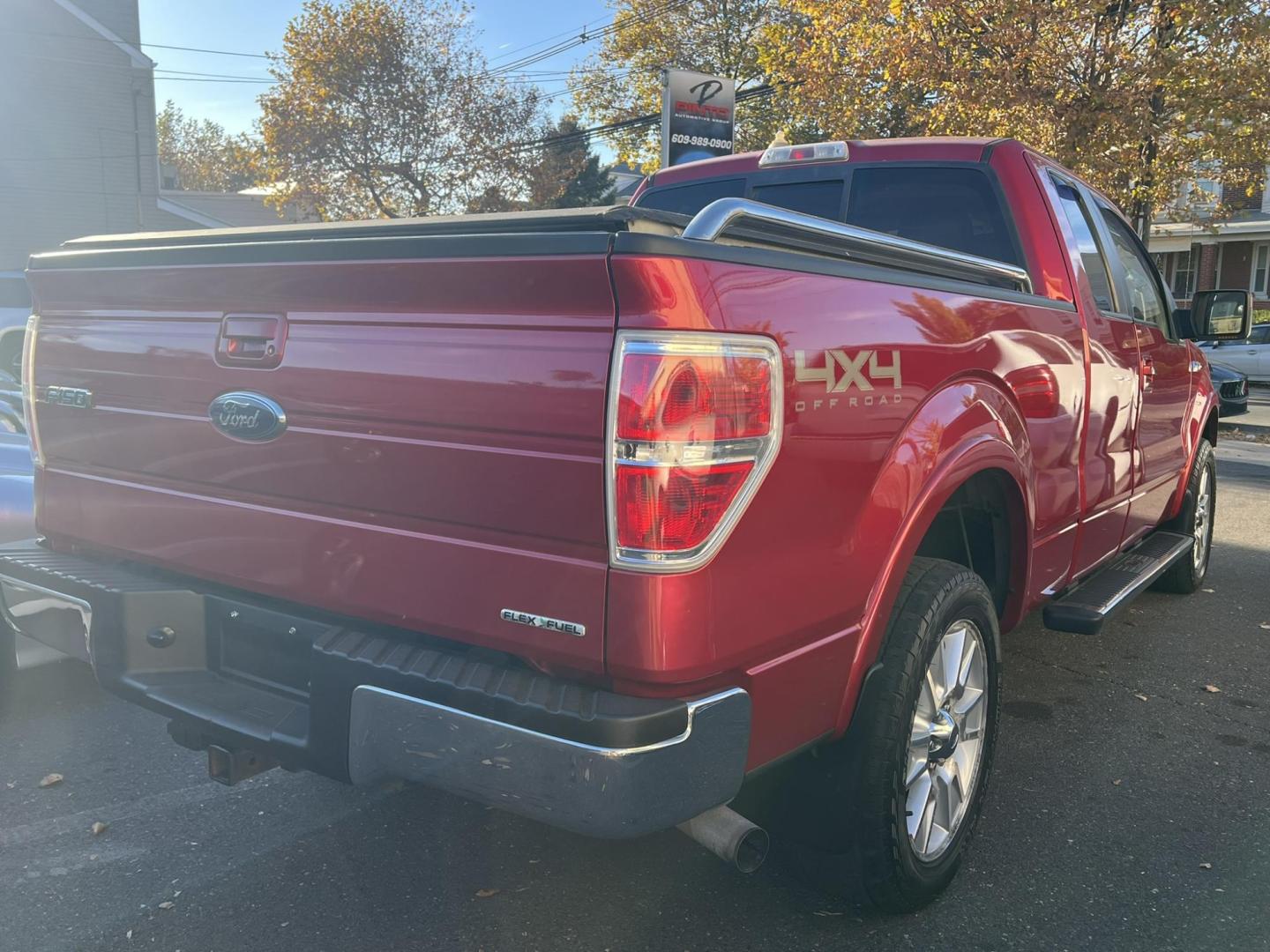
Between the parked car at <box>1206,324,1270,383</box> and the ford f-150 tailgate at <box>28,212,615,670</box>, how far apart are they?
23.6 metres

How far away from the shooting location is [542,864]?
3016 millimetres

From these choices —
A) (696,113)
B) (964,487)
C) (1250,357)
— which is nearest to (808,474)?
(964,487)

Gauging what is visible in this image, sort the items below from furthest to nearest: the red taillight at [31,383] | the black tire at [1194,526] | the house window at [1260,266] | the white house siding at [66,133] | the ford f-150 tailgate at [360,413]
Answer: the house window at [1260,266] → the white house siding at [66,133] → the black tire at [1194,526] → the red taillight at [31,383] → the ford f-150 tailgate at [360,413]

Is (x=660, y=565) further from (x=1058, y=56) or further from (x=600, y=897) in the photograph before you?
(x=1058, y=56)

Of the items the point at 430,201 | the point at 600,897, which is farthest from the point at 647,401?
the point at 430,201

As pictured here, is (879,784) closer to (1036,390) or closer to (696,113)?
(1036,390)

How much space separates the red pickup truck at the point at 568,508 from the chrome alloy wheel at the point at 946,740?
0.5 inches

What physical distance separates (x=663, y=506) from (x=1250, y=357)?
2433 centimetres

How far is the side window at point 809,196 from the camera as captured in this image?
4.25 metres

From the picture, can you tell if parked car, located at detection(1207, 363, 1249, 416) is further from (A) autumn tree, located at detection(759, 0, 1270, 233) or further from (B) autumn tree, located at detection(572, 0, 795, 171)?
(B) autumn tree, located at detection(572, 0, 795, 171)

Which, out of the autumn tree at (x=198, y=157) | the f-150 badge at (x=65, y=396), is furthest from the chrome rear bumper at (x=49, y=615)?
the autumn tree at (x=198, y=157)

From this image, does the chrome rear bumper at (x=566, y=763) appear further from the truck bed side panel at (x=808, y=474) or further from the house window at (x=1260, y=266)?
the house window at (x=1260, y=266)

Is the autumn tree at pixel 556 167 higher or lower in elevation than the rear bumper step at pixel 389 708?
higher

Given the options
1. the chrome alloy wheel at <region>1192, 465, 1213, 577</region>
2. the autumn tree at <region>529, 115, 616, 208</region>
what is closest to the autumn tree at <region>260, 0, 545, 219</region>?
the autumn tree at <region>529, 115, 616, 208</region>
